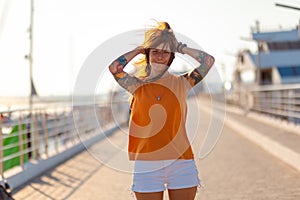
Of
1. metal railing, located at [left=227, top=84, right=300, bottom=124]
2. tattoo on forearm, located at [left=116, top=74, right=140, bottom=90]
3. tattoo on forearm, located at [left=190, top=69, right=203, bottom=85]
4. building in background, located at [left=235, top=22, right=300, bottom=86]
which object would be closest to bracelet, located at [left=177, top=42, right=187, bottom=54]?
tattoo on forearm, located at [left=190, top=69, right=203, bottom=85]

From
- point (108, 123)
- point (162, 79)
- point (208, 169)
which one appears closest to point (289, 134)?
point (208, 169)

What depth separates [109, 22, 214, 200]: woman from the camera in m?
3.54

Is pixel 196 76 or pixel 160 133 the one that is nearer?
pixel 160 133

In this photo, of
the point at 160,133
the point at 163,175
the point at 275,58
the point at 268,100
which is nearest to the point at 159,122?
the point at 160,133

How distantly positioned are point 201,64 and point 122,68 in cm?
49

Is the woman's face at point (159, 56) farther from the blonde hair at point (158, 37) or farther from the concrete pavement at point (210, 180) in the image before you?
the concrete pavement at point (210, 180)

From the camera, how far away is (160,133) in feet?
11.6

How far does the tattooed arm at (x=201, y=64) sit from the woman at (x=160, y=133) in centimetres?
10

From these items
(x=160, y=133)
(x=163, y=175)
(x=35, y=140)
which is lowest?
(x=35, y=140)

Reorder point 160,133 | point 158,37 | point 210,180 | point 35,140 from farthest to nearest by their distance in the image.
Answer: point 35,140 < point 210,180 < point 158,37 < point 160,133

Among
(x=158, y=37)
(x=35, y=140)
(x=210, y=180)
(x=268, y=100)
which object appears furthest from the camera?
(x=268, y=100)

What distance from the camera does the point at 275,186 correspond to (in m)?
8.30

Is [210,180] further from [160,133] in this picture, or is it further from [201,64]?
[160,133]

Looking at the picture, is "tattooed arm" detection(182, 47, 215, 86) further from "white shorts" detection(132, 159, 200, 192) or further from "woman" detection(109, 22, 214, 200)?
"white shorts" detection(132, 159, 200, 192)
